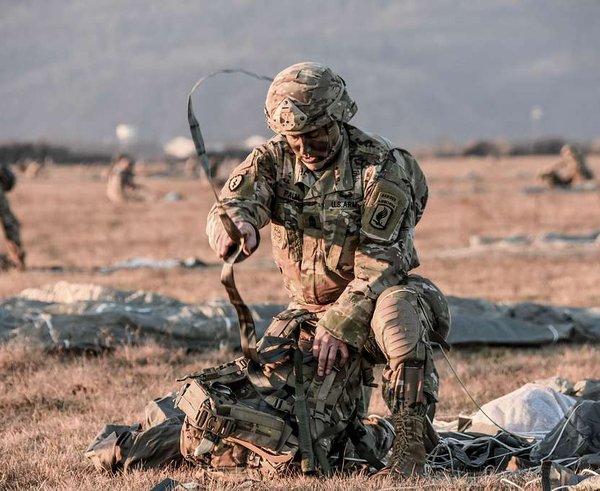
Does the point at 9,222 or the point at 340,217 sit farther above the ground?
the point at 340,217

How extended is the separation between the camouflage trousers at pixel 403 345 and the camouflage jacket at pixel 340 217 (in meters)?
0.09

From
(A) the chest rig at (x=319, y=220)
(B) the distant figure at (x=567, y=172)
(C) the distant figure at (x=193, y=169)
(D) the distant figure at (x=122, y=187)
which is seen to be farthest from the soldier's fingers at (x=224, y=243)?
(C) the distant figure at (x=193, y=169)

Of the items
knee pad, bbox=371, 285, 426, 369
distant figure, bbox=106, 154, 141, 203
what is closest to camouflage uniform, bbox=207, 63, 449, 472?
knee pad, bbox=371, 285, 426, 369

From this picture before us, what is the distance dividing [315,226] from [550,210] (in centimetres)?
1980

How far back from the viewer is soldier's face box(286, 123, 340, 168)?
4.88m

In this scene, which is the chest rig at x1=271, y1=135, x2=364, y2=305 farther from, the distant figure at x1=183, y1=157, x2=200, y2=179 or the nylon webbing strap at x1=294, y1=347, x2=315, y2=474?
the distant figure at x1=183, y1=157, x2=200, y2=179

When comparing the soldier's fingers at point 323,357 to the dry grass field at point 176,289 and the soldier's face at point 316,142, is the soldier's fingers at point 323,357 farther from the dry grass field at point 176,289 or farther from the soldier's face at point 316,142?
the soldier's face at point 316,142

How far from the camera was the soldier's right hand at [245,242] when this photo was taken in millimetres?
4617

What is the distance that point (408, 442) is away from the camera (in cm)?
463

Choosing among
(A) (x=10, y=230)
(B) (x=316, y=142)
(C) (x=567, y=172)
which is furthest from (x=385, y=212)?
(C) (x=567, y=172)

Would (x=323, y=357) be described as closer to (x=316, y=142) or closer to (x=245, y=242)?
(x=245, y=242)

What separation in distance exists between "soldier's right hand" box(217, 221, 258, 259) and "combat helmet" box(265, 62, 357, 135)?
0.51 m

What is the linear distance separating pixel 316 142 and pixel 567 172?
27.9 meters

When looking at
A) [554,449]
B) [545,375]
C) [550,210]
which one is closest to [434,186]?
[550,210]
